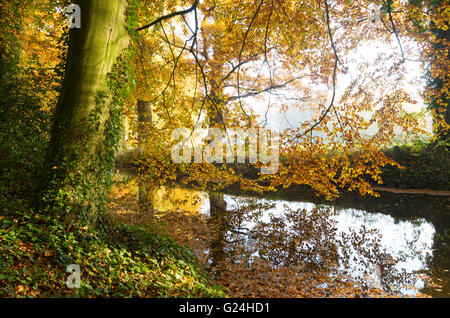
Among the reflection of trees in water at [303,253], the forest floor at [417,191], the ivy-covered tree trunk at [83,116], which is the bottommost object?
the reflection of trees in water at [303,253]

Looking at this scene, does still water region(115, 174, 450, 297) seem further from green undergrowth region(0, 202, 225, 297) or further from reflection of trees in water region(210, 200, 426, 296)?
green undergrowth region(0, 202, 225, 297)

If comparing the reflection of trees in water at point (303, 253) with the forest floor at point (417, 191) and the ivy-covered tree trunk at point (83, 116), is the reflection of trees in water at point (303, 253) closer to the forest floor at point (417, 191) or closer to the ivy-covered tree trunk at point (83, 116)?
the ivy-covered tree trunk at point (83, 116)

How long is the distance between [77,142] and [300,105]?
41.7ft

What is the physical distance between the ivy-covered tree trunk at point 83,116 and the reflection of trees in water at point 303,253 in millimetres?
3486

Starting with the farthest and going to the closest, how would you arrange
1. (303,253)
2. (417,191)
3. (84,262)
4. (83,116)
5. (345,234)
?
(417,191)
(345,234)
(303,253)
(83,116)
(84,262)

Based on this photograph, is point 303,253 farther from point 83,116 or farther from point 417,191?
point 417,191

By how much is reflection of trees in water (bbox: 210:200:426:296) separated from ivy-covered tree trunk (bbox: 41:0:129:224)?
11.4 ft

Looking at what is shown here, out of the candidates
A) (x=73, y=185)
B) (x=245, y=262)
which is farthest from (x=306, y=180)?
(x=73, y=185)

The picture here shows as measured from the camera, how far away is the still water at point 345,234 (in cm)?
605

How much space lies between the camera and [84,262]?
3330 mm

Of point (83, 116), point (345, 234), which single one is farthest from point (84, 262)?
point (345, 234)

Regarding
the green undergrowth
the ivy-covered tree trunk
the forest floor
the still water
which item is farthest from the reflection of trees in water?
the forest floor

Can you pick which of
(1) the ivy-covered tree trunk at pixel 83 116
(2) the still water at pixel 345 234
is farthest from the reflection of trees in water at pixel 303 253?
(1) the ivy-covered tree trunk at pixel 83 116

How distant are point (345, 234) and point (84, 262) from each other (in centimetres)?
769
